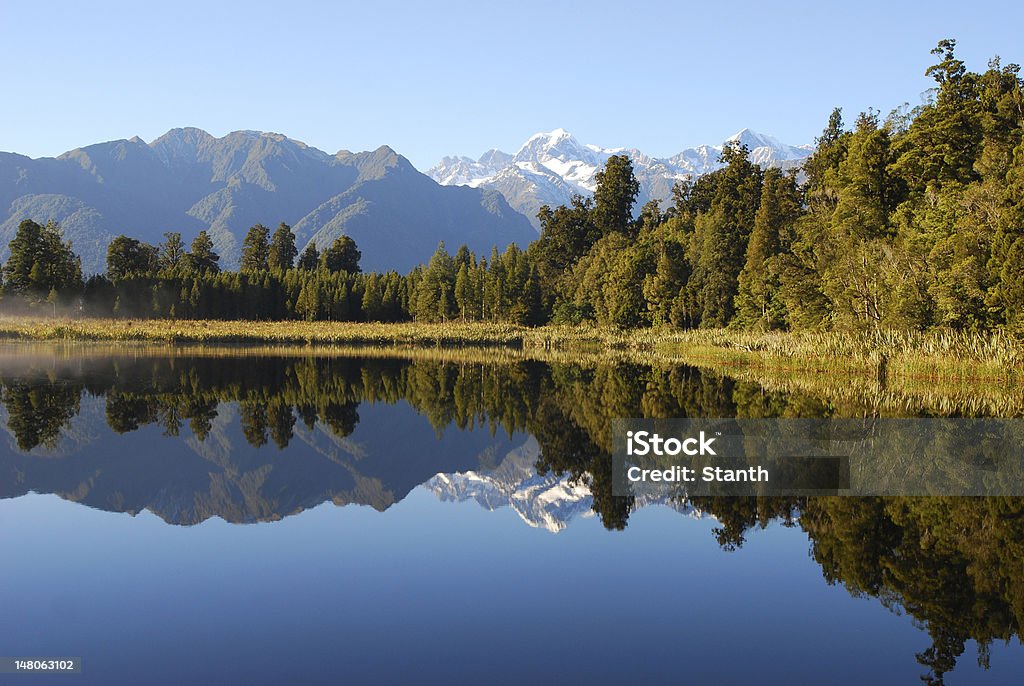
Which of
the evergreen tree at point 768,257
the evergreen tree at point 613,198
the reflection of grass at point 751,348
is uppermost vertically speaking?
the evergreen tree at point 613,198

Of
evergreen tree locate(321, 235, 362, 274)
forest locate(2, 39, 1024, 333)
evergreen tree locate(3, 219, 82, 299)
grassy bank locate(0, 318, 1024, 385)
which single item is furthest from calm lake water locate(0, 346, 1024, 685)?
evergreen tree locate(321, 235, 362, 274)

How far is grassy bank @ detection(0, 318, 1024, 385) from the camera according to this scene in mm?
36750

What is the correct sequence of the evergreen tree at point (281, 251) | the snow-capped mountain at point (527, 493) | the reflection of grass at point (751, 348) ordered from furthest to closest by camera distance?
the evergreen tree at point (281, 251), the reflection of grass at point (751, 348), the snow-capped mountain at point (527, 493)

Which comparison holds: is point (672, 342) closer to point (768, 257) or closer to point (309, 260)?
point (768, 257)

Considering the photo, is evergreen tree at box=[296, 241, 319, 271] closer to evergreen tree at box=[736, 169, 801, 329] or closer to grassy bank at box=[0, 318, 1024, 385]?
grassy bank at box=[0, 318, 1024, 385]

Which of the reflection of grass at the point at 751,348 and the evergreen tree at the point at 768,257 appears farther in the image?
the evergreen tree at the point at 768,257

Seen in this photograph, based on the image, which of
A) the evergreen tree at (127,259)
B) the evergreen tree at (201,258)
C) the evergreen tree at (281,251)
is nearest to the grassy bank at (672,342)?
the evergreen tree at (127,259)

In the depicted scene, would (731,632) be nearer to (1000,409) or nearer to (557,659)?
(557,659)

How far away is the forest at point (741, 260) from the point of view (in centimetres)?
4388

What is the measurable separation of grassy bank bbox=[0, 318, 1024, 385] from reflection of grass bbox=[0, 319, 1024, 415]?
8 cm

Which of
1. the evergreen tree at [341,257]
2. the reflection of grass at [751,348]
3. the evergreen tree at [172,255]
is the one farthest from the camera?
the evergreen tree at [341,257]

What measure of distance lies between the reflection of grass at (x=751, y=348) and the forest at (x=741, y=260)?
310cm

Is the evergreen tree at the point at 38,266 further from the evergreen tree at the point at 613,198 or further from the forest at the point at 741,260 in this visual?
the evergreen tree at the point at 613,198

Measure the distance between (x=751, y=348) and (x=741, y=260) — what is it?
26803 millimetres
